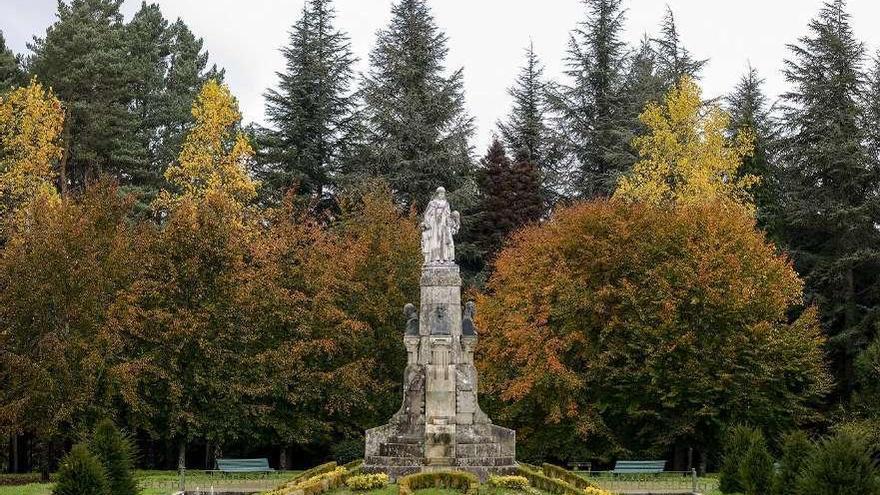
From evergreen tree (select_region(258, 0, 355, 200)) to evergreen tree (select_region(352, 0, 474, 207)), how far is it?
1.30 m

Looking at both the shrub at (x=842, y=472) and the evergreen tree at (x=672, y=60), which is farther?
the evergreen tree at (x=672, y=60)

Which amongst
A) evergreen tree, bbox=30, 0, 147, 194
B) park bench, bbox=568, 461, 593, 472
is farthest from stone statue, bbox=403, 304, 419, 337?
evergreen tree, bbox=30, 0, 147, 194

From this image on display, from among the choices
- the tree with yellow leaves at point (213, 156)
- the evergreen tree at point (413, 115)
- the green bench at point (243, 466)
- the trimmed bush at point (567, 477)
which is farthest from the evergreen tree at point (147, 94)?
the trimmed bush at point (567, 477)

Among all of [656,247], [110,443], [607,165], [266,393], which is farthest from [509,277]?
[110,443]

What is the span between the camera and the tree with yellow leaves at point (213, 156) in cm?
3917

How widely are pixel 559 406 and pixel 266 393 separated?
959 cm

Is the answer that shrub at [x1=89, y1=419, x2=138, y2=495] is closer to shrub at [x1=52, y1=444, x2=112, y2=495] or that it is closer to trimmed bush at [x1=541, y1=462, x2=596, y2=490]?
shrub at [x1=52, y1=444, x2=112, y2=495]

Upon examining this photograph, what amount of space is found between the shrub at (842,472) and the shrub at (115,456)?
14240mm

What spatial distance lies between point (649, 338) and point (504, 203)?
13662 millimetres

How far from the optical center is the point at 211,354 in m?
33.8

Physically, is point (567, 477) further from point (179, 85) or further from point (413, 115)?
point (179, 85)

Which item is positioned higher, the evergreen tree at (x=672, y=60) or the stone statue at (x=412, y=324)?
the evergreen tree at (x=672, y=60)

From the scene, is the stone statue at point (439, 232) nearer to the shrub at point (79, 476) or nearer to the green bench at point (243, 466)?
the green bench at point (243, 466)

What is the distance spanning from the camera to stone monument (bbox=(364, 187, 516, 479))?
87.4 ft
